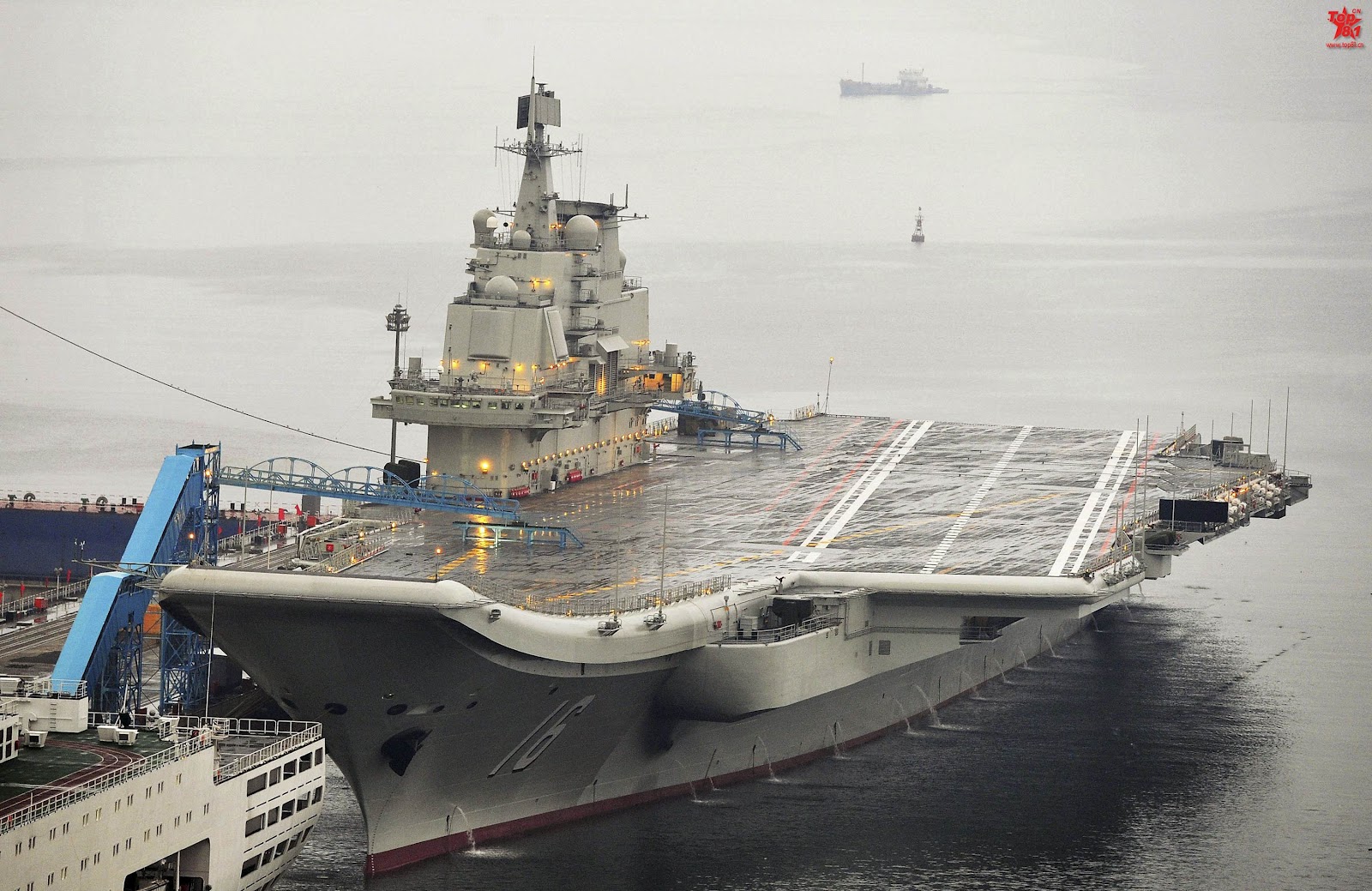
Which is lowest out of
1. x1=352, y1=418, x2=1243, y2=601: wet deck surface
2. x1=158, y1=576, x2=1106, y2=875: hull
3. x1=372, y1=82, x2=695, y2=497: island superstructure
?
x1=158, y1=576, x2=1106, y2=875: hull

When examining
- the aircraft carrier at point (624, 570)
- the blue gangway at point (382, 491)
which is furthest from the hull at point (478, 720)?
the blue gangway at point (382, 491)

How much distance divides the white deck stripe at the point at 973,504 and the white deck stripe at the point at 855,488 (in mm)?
2221

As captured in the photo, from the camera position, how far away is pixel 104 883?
2575 cm

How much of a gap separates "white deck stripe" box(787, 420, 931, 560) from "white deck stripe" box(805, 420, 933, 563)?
13 cm

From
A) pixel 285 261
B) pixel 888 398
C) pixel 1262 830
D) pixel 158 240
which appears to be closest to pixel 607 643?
pixel 1262 830

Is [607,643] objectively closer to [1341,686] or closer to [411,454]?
[1341,686]

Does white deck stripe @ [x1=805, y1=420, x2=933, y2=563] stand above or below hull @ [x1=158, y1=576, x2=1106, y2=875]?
above

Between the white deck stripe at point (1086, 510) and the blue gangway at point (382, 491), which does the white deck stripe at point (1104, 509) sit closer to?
the white deck stripe at point (1086, 510)

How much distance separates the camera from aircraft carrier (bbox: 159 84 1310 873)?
31188mm

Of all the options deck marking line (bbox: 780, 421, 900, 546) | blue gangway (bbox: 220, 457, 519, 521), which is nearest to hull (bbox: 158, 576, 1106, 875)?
deck marking line (bbox: 780, 421, 900, 546)

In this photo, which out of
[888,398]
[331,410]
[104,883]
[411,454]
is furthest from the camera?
[888,398]

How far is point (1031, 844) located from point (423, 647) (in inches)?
396

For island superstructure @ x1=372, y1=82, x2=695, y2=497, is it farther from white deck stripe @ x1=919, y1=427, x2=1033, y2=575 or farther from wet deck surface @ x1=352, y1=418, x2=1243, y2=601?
white deck stripe @ x1=919, y1=427, x2=1033, y2=575

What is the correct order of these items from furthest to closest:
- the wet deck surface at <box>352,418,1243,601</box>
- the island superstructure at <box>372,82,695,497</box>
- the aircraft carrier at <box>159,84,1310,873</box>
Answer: the island superstructure at <box>372,82,695,497</box> < the wet deck surface at <box>352,418,1243,601</box> < the aircraft carrier at <box>159,84,1310,873</box>
